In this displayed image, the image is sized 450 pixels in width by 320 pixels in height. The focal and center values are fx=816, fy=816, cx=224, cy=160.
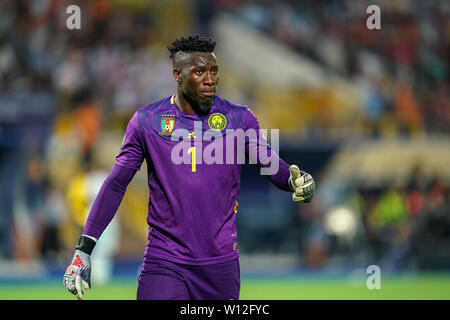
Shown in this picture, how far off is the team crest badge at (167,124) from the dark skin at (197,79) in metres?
0.11

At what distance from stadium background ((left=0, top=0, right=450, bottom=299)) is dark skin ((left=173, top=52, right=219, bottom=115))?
26.0ft

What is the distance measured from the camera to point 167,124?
16.2 feet

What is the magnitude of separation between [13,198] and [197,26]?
627cm

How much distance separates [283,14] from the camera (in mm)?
20781

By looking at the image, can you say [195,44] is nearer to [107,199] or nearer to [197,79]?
[197,79]

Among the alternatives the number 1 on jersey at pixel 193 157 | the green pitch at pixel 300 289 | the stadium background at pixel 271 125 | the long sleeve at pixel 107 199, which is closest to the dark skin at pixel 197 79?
the number 1 on jersey at pixel 193 157

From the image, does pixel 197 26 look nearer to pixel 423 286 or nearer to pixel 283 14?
pixel 283 14

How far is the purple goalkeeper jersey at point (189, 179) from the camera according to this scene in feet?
15.6

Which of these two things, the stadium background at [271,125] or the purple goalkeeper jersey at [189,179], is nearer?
the purple goalkeeper jersey at [189,179]

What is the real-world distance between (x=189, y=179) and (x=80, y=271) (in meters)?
0.82

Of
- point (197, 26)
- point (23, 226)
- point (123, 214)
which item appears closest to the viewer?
point (23, 226)

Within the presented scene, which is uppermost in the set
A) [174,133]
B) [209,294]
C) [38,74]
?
[38,74]

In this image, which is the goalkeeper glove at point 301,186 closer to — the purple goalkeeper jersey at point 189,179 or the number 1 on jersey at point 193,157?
the purple goalkeeper jersey at point 189,179

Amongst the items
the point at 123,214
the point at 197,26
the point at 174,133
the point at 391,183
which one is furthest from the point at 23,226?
the point at 174,133
